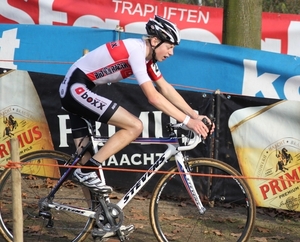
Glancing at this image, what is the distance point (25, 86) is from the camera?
8414mm

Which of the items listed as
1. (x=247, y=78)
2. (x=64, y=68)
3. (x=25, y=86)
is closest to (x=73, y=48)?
(x=64, y=68)

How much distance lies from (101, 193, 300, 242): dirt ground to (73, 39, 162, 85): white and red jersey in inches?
63.5

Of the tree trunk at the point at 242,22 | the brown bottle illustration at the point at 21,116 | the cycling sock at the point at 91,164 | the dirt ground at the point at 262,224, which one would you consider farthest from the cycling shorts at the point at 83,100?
the tree trunk at the point at 242,22

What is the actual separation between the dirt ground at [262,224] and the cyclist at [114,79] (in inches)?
46.1

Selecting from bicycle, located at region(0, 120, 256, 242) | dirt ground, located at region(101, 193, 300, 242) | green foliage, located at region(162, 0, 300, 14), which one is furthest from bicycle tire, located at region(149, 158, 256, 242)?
green foliage, located at region(162, 0, 300, 14)

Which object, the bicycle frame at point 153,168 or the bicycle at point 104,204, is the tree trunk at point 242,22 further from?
the bicycle frame at point 153,168

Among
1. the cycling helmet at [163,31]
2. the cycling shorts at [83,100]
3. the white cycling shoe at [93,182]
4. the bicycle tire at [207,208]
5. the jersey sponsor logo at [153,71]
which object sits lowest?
the bicycle tire at [207,208]

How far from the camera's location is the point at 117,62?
599cm

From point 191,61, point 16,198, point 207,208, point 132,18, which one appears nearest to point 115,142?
point 16,198

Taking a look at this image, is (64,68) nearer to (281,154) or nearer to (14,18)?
(14,18)

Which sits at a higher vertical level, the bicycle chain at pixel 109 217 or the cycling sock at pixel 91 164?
the cycling sock at pixel 91 164

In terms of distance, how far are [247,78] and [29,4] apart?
181 inches

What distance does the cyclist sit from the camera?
5.86 m

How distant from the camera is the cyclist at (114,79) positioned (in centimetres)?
586
